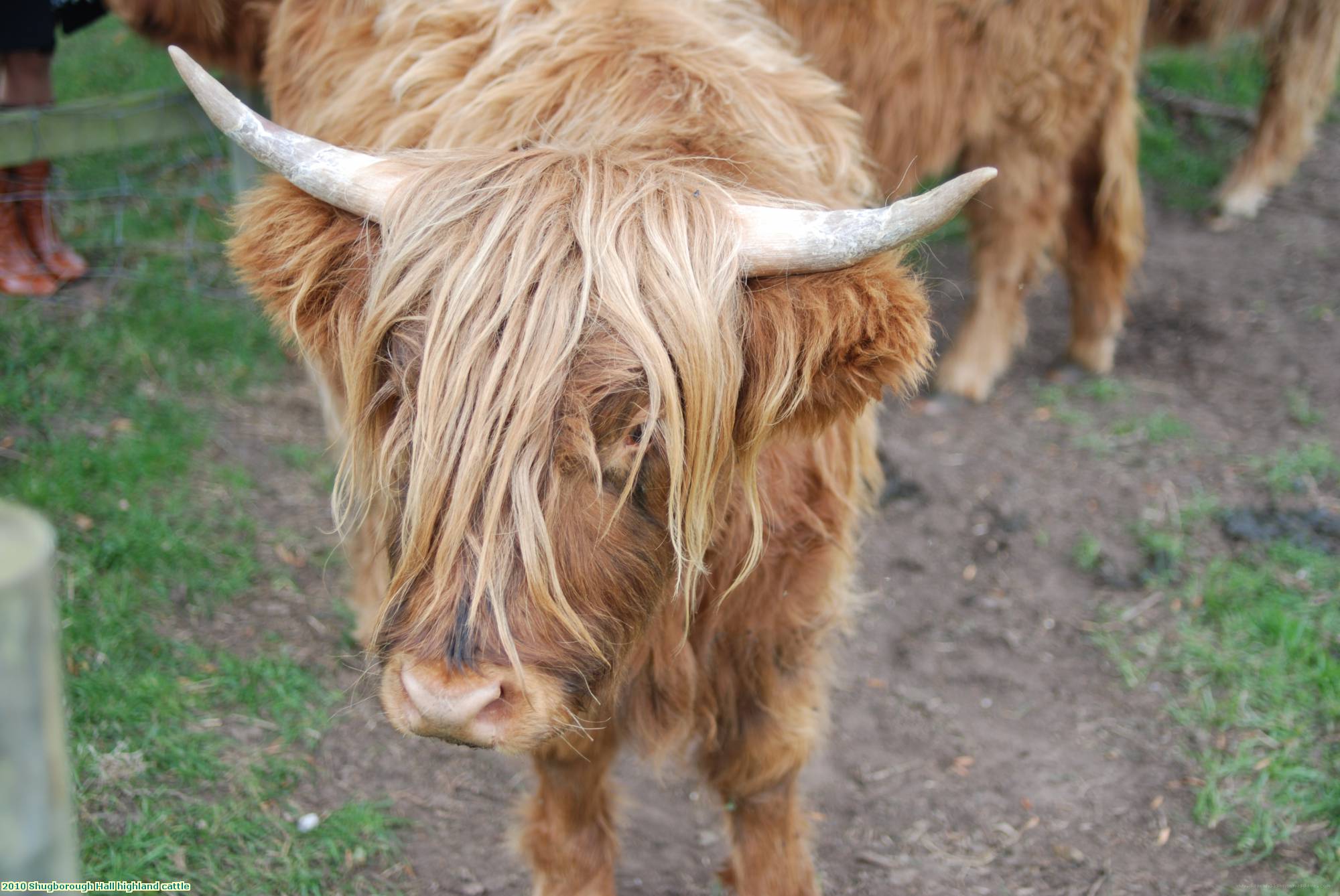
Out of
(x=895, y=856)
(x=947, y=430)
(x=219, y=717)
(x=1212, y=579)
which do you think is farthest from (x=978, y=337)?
(x=219, y=717)

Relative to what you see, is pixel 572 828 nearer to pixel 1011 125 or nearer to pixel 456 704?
pixel 456 704

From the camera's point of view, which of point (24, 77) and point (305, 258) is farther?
point (24, 77)

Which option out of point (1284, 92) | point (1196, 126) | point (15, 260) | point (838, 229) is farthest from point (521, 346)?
point (1196, 126)

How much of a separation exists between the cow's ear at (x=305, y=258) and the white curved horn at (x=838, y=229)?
0.62 metres

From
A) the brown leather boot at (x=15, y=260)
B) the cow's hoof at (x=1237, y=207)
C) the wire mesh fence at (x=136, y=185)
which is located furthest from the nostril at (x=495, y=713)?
the cow's hoof at (x=1237, y=207)

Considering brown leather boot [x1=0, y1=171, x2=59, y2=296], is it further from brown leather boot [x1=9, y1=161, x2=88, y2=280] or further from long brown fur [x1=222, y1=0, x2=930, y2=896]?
long brown fur [x1=222, y1=0, x2=930, y2=896]

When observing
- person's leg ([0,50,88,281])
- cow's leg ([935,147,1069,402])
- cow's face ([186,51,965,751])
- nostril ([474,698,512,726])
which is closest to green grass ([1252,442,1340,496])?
cow's leg ([935,147,1069,402])

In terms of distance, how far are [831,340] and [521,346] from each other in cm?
46

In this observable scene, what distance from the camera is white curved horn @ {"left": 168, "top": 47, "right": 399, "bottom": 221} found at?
1.75 metres

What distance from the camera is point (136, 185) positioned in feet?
17.5

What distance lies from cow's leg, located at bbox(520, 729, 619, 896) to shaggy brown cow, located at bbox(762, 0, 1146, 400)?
208cm

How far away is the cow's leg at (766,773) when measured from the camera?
2346mm

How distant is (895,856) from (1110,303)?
2830 millimetres

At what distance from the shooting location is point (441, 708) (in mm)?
1509
